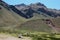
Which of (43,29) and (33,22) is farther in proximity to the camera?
(33,22)

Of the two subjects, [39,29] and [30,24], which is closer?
[39,29]

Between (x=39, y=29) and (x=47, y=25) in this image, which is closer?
(x=39, y=29)

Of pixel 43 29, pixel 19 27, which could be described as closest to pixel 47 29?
pixel 43 29

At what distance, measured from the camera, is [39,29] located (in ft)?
595

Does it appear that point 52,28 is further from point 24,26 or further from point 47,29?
point 24,26

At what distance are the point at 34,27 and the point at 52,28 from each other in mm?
22585

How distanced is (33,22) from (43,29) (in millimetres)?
17760

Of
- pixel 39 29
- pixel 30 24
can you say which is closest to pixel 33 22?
pixel 30 24

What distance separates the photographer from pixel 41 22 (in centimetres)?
19212

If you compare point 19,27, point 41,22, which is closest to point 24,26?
point 19,27

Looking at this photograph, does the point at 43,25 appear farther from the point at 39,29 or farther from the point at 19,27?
the point at 19,27

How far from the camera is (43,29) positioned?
18275 cm

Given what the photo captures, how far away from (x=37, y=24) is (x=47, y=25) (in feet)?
38.1

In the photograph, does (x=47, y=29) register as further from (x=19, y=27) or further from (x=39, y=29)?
(x=19, y=27)
